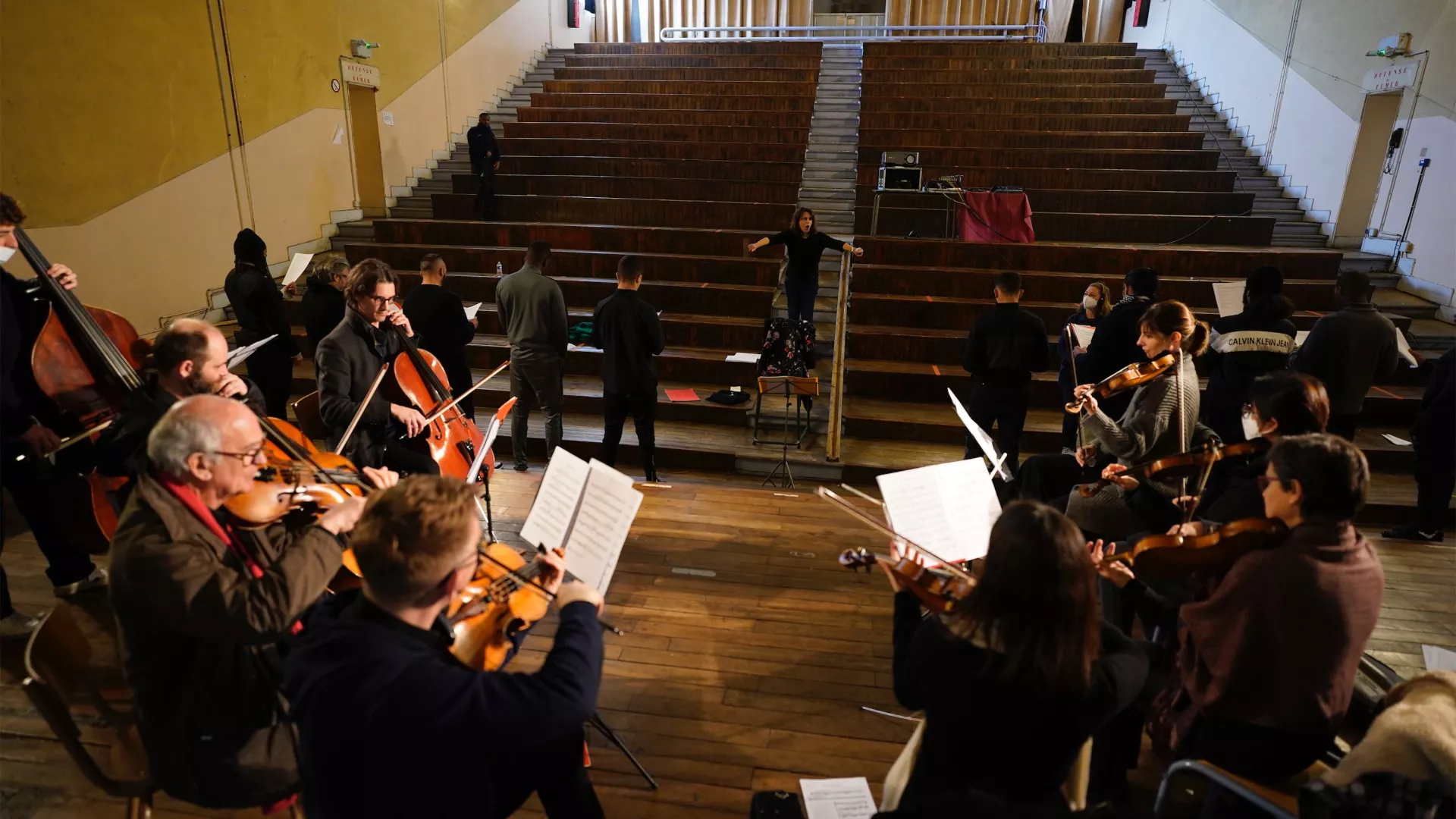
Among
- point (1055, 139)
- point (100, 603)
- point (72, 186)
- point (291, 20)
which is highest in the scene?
point (291, 20)

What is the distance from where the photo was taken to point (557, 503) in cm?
188

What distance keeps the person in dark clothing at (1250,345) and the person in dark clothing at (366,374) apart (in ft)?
12.4

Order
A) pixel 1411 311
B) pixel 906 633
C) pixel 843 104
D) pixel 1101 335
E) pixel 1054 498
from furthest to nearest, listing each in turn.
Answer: pixel 843 104, pixel 1411 311, pixel 1101 335, pixel 1054 498, pixel 906 633

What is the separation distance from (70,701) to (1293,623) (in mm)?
2632

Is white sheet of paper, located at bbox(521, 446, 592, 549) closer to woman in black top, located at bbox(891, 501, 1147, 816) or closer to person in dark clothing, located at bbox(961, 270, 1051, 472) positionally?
woman in black top, located at bbox(891, 501, 1147, 816)

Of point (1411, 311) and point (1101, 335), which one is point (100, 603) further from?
point (1411, 311)

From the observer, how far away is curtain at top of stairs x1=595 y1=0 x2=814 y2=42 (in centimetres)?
1369

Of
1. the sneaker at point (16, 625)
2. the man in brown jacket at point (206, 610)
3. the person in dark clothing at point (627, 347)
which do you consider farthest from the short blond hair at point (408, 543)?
the person in dark clothing at point (627, 347)

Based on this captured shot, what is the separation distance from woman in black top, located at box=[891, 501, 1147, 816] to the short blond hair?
85cm

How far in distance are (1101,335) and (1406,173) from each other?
4.78 m

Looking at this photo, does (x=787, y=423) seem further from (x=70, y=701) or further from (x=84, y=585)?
(x=70, y=701)

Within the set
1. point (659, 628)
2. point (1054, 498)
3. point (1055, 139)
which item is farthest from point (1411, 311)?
point (659, 628)

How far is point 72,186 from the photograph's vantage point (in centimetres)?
519

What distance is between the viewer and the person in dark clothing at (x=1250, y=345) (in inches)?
145
